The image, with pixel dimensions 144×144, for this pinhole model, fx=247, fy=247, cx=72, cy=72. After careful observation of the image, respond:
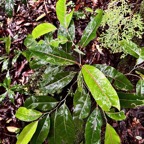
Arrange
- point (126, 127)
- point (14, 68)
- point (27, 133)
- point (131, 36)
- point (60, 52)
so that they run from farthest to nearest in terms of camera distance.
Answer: point (14, 68), point (126, 127), point (131, 36), point (27, 133), point (60, 52)

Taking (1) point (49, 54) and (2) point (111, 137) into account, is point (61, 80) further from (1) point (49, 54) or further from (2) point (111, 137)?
(2) point (111, 137)

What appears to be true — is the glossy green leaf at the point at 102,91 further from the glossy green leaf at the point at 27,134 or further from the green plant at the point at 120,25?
the green plant at the point at 120,25

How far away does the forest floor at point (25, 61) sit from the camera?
2.04 m

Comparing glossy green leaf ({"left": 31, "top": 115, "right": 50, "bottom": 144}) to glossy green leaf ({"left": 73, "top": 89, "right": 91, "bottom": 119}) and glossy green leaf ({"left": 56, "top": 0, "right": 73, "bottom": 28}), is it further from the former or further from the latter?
glossy green leaf ({"left": 56, "top": 0, "right": 73, "bottom": 28})

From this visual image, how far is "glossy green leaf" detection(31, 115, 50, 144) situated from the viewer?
1479 millimetres

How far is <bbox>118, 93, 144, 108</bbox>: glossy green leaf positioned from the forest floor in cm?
48

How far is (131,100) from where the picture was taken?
4.62ft

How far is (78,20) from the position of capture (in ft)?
8.17

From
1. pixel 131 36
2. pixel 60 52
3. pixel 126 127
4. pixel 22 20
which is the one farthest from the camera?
pixel 22 20

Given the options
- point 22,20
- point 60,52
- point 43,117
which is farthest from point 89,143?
point 22,20

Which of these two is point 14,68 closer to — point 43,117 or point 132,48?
point 43,117

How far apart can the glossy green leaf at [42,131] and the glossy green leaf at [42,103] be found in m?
0.07

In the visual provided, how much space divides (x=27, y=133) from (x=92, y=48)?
3.76ft

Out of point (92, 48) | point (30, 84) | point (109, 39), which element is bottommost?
point (30, 84)
